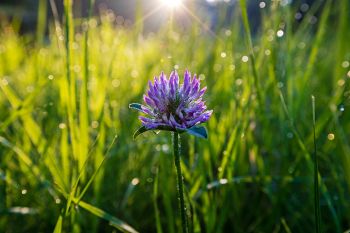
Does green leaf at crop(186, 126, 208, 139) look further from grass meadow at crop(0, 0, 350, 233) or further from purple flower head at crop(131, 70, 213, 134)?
grass meadow at crop(0, 0, 350, 233)

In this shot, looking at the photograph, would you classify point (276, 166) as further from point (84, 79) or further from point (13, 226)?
point (13, 226)

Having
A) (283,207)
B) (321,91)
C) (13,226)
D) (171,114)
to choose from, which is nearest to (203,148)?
(283,207)

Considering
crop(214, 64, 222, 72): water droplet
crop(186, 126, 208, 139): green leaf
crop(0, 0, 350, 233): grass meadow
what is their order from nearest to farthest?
1. crop(186, 126, 208, 139): green leaf
2. crop(0, 0, 350, 233): grass meadow
3. crop(214, 64, 222, 72): water droplet

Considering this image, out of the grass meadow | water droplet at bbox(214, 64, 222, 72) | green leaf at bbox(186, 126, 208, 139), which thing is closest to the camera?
green leaf at bbox(186, 126, 208, 139)

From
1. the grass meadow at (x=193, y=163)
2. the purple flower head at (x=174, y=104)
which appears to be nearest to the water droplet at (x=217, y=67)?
the grass meadow at (x=193, y=163)

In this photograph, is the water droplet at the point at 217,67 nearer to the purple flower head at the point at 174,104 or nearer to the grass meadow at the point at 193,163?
the grass meadow at the point at 193,163

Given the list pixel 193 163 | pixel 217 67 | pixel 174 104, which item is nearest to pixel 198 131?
pixel 174 104

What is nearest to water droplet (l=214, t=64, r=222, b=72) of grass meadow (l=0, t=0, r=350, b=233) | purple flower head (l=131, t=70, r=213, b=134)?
grass meadow (l=0, t=0, r=350, b=233)

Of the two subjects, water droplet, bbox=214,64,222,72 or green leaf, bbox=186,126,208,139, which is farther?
water droplet, bbox=214,64,222,72

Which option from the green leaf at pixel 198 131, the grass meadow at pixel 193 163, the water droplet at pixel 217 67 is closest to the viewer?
the green leaf at pixel 198 131
